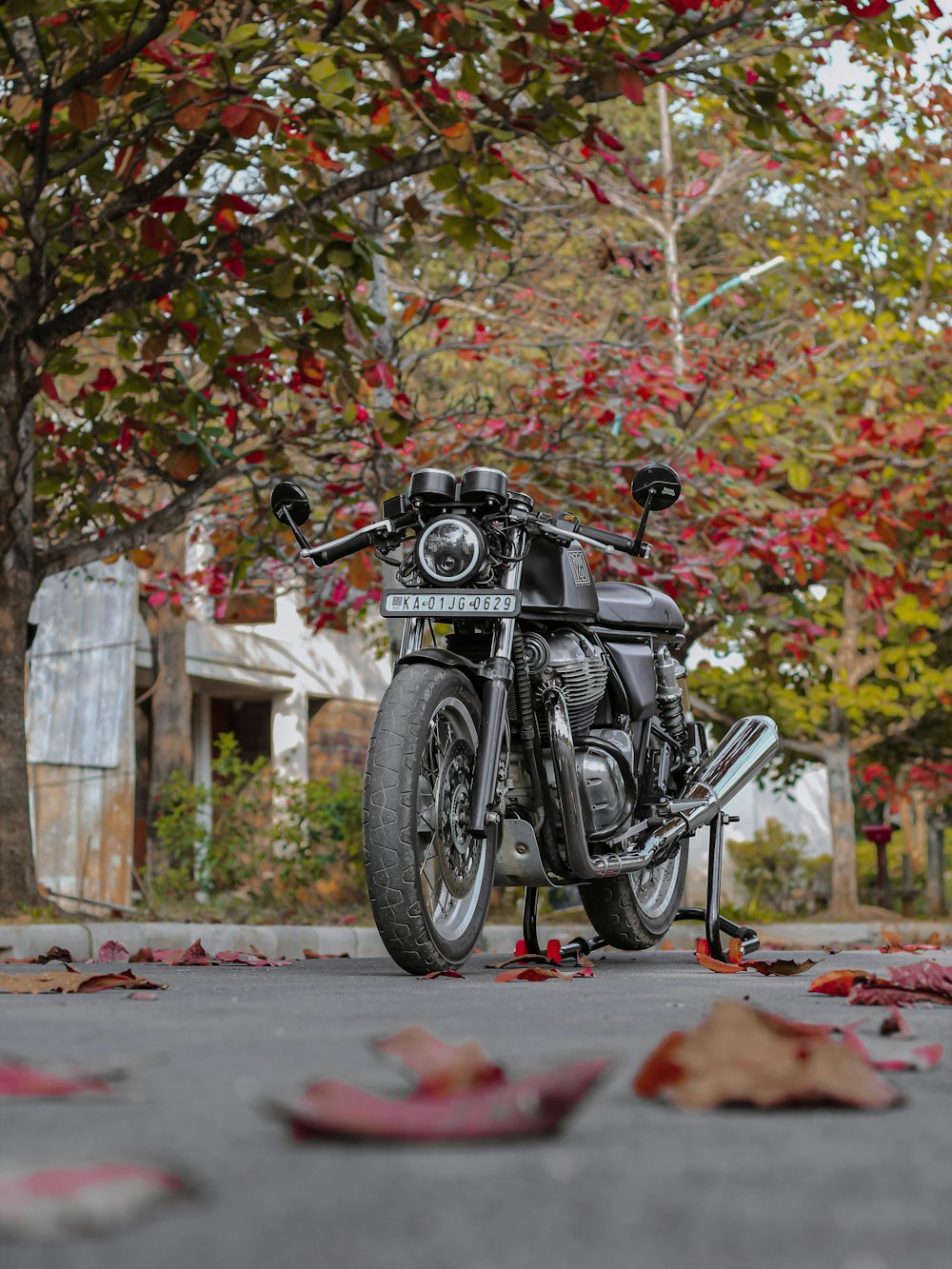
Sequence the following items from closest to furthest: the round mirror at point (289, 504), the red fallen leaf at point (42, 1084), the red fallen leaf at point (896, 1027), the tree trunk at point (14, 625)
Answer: the red fallen leaf at point (42, 1084) < the red fallen leaf at point (896, 1027) < the round mirror at point (289, 504) < the tree trunk at point (14, 625)

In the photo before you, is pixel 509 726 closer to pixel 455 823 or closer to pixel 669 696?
pixel 455 823

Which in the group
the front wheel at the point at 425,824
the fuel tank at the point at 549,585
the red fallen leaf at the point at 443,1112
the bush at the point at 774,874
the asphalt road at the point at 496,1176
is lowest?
the bush at the point at 774,874

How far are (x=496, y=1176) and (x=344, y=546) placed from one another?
3524 millimetres

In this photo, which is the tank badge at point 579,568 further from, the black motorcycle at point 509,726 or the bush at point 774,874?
the bush at point 774,874

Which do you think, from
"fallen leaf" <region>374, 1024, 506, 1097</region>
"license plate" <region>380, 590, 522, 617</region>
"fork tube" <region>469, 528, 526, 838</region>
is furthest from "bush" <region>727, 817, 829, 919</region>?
"fallen leaf" <region>374, 1024, 506, 1097</region>

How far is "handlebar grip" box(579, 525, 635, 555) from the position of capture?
4.67 metres

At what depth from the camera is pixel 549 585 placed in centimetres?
481

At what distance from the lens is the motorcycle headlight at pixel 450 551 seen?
437cm

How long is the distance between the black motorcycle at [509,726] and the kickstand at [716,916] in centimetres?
1

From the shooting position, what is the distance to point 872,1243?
121 cm

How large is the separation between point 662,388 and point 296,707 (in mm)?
11140

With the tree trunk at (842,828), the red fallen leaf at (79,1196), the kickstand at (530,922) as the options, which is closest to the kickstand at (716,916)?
the kickstand at (530,922)

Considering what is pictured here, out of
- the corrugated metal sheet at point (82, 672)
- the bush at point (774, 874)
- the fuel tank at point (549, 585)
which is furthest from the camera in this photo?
the bush at point (774, 874)

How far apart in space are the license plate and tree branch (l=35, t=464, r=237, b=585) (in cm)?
423
